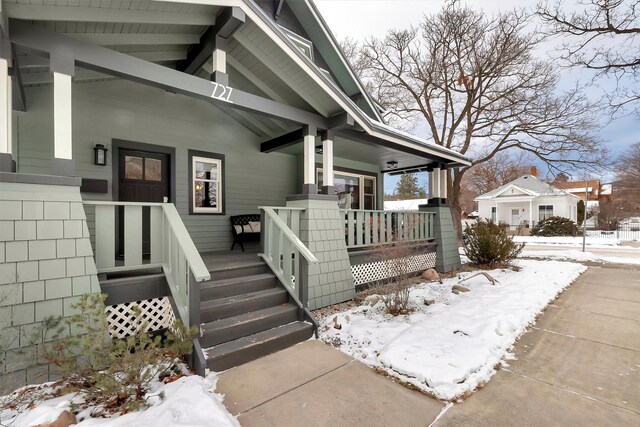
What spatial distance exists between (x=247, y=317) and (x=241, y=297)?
320mm

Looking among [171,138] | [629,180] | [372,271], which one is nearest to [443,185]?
[372,271]

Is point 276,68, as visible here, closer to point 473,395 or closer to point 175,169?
point 175,169

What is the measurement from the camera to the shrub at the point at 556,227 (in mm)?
19422

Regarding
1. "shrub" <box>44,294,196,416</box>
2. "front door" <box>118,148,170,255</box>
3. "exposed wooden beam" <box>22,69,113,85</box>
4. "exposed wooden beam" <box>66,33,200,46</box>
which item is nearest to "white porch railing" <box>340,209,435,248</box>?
"front door" <box>118,148,170,255</box>

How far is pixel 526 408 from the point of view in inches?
96.0

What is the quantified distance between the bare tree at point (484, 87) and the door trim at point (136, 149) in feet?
39.0

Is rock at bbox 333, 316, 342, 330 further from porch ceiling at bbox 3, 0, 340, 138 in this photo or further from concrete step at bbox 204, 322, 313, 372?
porch ceiling at bbox 3, 0, 340, 138

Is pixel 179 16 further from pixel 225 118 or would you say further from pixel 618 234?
pixel 618 234

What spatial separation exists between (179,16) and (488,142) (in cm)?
1536

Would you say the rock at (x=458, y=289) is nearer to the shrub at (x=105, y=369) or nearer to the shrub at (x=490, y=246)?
the shrub at (x=490, y=246)

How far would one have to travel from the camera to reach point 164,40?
3957 millimetres

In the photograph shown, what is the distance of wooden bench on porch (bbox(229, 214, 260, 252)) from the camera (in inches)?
237

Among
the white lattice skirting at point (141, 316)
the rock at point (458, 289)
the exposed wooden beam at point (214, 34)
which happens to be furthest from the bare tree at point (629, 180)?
the white lattice skirting at point (141, 316)

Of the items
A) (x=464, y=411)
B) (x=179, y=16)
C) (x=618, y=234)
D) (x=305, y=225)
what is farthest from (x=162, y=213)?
(x=618, y=234)
